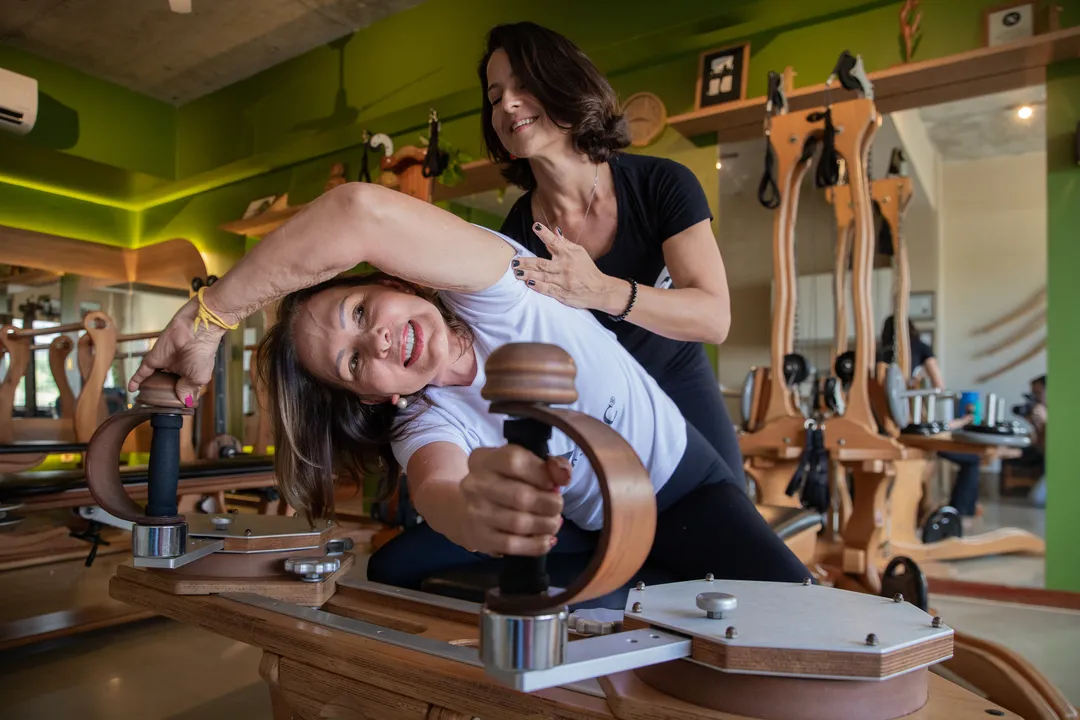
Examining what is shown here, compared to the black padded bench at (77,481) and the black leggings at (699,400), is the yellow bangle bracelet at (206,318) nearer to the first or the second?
the black leggings at (699,400)

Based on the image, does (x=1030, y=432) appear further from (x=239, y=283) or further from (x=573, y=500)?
(x=239, y=283)

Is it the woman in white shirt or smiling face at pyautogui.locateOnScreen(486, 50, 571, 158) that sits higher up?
smiling face at pyautogui.locateOnScreen(486, 50, 571, 158)

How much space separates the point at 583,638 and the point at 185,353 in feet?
1.95

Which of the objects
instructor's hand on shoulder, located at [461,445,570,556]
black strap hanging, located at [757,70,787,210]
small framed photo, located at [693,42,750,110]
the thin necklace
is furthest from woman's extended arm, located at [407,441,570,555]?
small framed photo, located at [693,42,750,110]

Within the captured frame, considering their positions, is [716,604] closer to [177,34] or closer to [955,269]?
[955,269]

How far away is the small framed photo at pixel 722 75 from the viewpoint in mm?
3537

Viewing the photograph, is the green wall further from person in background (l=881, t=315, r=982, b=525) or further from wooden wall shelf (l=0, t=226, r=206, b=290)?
wooden wall shelf (l=0, t=226, r=206, b=290)

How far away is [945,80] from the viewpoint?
10.3 feet

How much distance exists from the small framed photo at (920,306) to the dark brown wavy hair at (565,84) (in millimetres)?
3061

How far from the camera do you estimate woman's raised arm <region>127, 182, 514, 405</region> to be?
75 centimetres

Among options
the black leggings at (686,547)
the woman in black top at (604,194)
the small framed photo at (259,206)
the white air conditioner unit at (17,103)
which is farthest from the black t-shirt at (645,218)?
the small framed photo at (259,206)

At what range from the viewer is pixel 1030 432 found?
306cm

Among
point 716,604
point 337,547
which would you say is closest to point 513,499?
point 716,604

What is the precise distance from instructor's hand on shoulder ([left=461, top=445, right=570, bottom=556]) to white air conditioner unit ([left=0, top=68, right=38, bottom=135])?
419cm
